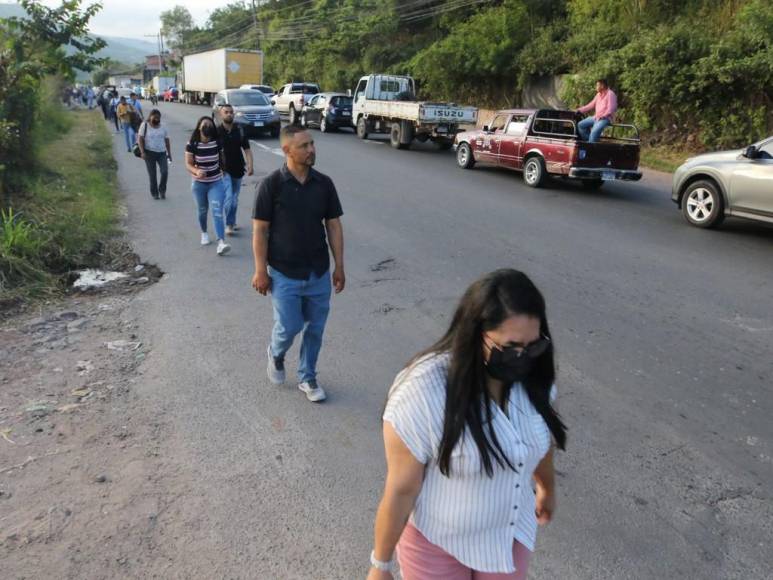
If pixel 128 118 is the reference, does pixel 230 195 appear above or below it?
below

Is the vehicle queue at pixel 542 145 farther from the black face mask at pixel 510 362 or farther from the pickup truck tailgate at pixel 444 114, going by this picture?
the black face mask at pixel 510 362

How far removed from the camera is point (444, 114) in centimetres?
1856

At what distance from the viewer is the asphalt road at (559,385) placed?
9.80 feet

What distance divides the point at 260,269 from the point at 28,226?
4.64 metres

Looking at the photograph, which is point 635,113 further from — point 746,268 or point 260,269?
point 260,269

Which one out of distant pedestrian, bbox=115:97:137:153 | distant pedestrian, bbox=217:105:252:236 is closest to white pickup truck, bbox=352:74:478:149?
distant pedestrian, bbox=115:97:137:153

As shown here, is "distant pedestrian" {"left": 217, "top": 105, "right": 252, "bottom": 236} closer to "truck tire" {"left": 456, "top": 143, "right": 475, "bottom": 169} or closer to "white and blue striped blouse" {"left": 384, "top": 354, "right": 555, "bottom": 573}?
"white and blue striped blouse" {"left": 384, "top": 354, "right": 555, "bottom": 573}

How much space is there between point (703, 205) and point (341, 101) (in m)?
18.0

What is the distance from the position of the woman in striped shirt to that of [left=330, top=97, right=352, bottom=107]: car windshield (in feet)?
79.7

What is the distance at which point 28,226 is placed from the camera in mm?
7301

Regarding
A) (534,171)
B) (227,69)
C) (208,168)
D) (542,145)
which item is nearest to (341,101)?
(534,171)

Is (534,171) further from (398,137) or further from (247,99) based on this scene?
(247,99)

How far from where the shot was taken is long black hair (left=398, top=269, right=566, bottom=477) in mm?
1760

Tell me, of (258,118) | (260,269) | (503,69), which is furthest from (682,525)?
(503,69)
